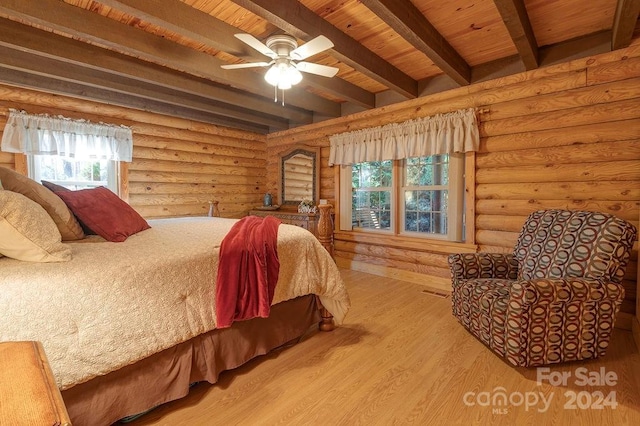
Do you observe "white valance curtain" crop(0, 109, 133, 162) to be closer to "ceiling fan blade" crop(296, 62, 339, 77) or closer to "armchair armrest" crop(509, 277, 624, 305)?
"ceiling fan blade" crop(296, 62, 339, 77)

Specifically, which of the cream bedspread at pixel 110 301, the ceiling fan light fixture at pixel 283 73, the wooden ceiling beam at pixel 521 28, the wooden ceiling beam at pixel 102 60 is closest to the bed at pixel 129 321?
the cream bedspread at pixel 110 301

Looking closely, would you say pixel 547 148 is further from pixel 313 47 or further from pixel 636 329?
pixel 313 47

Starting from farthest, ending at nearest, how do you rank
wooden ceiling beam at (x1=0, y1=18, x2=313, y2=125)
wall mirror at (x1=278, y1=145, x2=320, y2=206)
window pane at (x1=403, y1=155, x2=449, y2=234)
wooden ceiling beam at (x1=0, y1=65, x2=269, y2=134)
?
wall mirror at (x1=278, y1=145, x2=320, y2=206) < window pane at (x1=403, y1=155, x2=449, y2=234) < wooden ceiling beam at (x1=0, y1=65, x2=269, y2=134) < wooden ceiling beam at (x1=0, y1=18, x2=313, y2=125)

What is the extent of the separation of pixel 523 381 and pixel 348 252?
2.94 meters

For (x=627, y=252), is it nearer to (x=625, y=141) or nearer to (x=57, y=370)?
(x=625, y=141)

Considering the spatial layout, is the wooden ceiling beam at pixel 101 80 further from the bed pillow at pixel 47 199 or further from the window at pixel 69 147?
the bed pillow at pixel 47 199

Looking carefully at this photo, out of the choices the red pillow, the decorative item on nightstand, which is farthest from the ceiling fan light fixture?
the decorative item on nightstand

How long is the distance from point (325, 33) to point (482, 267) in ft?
7.65

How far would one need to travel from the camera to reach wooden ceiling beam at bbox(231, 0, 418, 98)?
2.02 metres

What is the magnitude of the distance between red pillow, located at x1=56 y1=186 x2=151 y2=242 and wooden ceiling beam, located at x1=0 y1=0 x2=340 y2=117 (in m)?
1.19

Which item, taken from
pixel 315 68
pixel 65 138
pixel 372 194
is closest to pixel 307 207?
pixel 372 194

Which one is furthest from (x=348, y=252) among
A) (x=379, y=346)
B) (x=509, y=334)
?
(x=509, y=334)

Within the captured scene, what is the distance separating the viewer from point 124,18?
2.42 m

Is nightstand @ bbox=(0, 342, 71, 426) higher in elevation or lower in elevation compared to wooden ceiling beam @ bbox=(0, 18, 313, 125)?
lower
